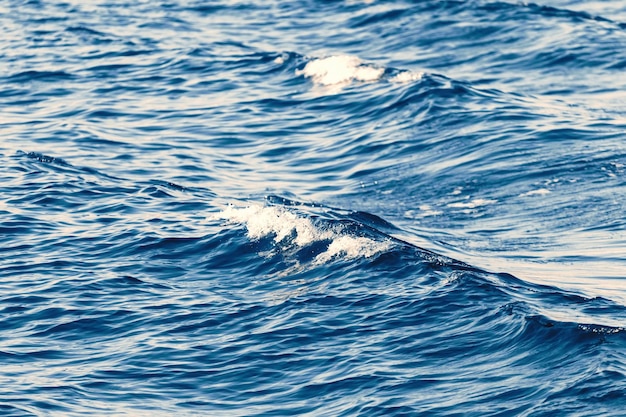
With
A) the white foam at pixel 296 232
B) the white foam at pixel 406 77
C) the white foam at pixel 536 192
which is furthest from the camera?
the white foam at pixel 406 77

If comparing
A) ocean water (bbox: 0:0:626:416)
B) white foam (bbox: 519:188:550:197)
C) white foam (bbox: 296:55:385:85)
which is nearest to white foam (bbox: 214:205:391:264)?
ocean water (bbox: 0:0:626:416)

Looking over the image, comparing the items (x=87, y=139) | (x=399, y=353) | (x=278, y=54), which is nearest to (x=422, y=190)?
(x=87, y=139)

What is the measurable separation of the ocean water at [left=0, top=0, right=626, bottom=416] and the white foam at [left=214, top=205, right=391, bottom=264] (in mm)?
66

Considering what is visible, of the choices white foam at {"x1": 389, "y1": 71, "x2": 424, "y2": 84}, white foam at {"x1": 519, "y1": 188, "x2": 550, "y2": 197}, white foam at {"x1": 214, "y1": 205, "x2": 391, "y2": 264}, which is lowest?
white foam at {"x1": 519, "y1": 188, "x2": 550, "y2": 197}

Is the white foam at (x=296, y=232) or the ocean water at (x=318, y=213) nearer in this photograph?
the ocean water at (x=318, y=213)

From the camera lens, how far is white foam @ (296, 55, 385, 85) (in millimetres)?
35281

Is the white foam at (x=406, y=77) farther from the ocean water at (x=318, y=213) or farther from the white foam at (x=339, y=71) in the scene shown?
the white foam at (x=339, y=71)

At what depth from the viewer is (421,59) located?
3812 centimetres

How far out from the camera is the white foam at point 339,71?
116 feet

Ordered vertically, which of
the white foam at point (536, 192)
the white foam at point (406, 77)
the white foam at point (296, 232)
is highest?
the white foam at point (296, 232)

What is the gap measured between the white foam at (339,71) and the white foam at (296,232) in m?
12.2

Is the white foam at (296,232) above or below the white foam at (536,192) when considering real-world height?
above

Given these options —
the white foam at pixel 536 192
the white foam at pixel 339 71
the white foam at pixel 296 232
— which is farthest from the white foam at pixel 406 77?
the white foam at pixel 296 232

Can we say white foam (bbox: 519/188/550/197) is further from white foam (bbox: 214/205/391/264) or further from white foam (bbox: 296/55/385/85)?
white foam (bbox: 296/55/385/85)
